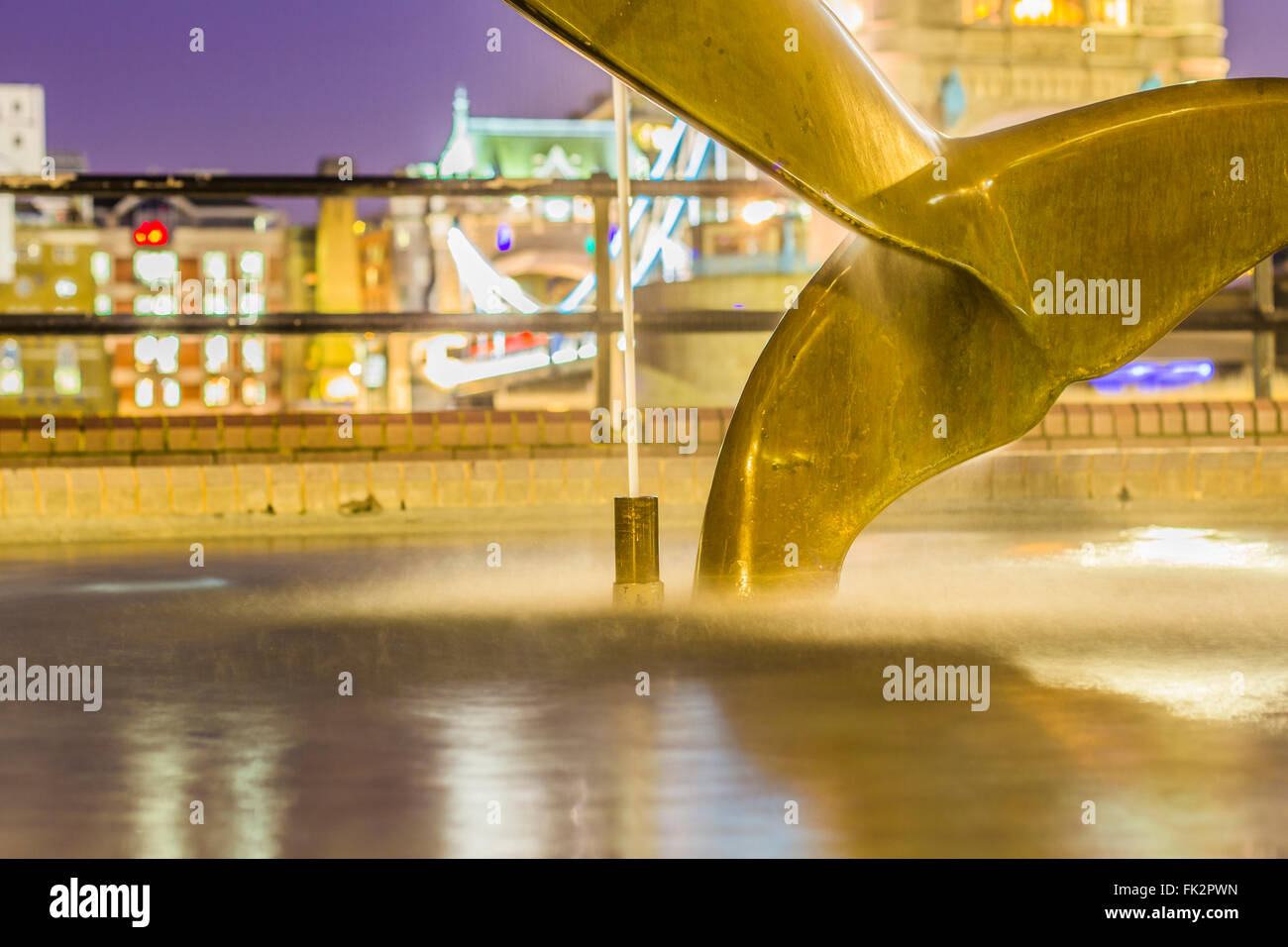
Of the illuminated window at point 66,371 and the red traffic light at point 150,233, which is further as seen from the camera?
the illuminated window at point 66,371

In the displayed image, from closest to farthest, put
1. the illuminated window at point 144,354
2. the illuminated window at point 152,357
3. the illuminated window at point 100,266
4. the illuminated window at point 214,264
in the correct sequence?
the illuminated window at point 152,357 < the illuminated window at point 144,354 < the illuminated window at point 214,264 < the illuminated window at point 100,266

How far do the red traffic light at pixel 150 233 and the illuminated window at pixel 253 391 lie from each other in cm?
9657

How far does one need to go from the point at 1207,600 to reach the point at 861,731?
2.63m

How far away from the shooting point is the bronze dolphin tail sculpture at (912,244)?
16.2 feet

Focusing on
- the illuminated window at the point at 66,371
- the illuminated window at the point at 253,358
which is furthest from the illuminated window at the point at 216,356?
the illuminated window at the point at 66,371

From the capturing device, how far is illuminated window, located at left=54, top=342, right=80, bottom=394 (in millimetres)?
103562

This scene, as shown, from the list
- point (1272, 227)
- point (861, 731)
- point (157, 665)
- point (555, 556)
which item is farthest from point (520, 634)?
point (1272, 227)

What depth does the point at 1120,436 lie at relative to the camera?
34.2ft

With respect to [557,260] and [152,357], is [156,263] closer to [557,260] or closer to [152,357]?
[152,357]

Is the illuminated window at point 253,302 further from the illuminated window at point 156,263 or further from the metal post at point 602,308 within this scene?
the metal post at point 602,308

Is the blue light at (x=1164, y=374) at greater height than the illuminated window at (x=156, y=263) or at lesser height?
lesser

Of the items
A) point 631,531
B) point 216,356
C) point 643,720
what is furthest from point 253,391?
point 643,720
